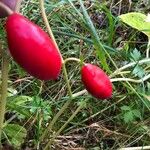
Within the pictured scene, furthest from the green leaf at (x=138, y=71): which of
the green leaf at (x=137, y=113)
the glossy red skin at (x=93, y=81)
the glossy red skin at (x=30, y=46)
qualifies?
the glossy red skin at (x=30, y=46)

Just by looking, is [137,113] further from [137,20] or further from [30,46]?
[30,46]

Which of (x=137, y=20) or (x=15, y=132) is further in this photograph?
(x=137, y=20)

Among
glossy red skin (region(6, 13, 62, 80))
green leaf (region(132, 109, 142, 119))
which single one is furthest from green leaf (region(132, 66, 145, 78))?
glossy red skin (region(6, 13, 62, 80))

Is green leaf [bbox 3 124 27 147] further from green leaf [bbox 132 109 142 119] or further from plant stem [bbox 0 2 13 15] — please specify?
plant stem [bbox 0 2 13 15]

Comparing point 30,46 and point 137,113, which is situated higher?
point 30,46

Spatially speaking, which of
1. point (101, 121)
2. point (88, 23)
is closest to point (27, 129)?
point (101, 121)

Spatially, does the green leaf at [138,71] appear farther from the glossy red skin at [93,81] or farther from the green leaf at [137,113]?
the glossy red skin at [93,81]

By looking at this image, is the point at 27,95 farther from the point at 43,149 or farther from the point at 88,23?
the point at 88,23

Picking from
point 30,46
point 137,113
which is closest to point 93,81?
point 30,46
